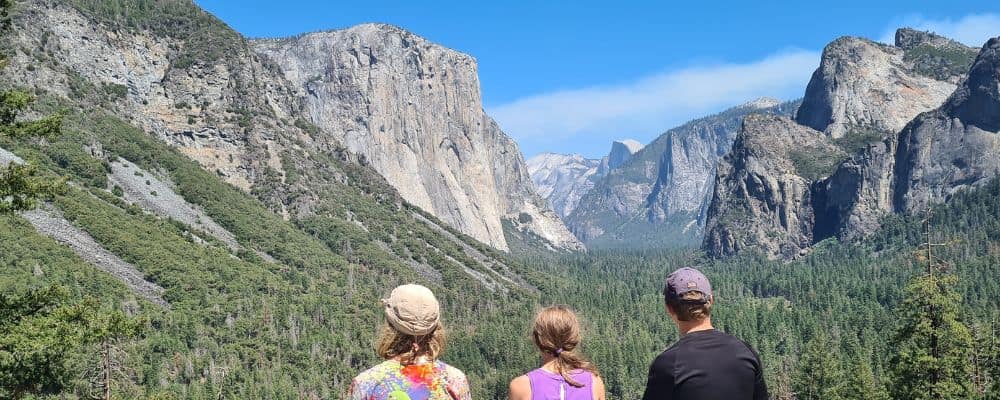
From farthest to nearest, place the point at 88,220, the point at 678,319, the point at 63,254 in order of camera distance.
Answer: the point at 88,220 < the point at 63,254 < the point at 678,319

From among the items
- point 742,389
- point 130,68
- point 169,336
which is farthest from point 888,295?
point 130,68

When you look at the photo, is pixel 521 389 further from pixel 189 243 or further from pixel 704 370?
pixel 189 243

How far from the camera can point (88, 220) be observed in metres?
117

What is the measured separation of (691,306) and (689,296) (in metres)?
0.13

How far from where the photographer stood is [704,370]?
26.4 feet

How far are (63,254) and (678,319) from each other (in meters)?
111

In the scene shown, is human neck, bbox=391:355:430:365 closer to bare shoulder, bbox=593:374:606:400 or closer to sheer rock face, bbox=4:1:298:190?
bare shoulder, bbox=593:374:606:400

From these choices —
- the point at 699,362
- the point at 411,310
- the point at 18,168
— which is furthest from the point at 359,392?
the point at 18,168

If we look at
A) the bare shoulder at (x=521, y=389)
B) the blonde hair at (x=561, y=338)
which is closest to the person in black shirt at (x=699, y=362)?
the blonde hair at (x=561, y=338)

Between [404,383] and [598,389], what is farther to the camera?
[598,389]

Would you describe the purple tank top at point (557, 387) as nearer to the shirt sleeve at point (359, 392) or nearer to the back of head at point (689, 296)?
the back of head at point (689, 296)

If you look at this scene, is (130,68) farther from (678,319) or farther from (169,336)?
(678,319)

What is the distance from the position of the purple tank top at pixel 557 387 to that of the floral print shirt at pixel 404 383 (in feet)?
3.11

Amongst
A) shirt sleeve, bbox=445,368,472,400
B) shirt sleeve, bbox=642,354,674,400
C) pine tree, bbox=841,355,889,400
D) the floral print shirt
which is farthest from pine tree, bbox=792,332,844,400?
the floral print shirt
